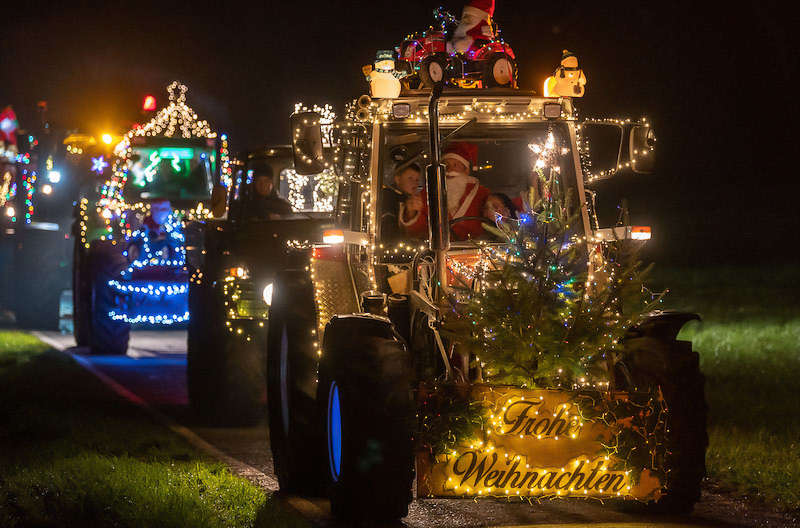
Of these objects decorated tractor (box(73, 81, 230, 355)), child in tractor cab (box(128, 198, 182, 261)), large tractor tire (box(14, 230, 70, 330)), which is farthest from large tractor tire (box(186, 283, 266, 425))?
large tractor tire (box(14, 230, 70, 330))

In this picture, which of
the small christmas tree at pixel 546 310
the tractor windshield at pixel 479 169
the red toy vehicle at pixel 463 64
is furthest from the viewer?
the red toy vehicle at pixel 463 64

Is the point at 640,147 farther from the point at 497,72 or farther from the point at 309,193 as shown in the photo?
the point at 309,193

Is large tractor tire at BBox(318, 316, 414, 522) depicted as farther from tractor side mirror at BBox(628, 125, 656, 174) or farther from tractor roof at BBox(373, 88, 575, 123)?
tractor side mirror at BBox(628, 125, 656, 174)

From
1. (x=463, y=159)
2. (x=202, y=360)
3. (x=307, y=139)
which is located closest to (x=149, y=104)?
(x=202, y=360)

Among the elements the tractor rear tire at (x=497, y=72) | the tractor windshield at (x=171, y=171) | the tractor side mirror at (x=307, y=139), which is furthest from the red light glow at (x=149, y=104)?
the tractor side mirror at (x=307, y=139)

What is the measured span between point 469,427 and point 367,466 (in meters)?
0.60

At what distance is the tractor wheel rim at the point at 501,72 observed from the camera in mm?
9328

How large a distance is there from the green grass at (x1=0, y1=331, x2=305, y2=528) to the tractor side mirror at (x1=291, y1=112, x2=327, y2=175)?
2207 mm

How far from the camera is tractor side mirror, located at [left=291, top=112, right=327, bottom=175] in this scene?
8.69 metres

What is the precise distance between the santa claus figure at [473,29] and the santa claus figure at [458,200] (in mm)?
980

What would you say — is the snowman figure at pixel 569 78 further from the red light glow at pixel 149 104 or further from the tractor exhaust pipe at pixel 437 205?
the red light glow at pixel 149 104

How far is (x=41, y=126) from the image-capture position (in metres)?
25.2

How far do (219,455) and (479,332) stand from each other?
3.59 metres

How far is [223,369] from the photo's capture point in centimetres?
1249
